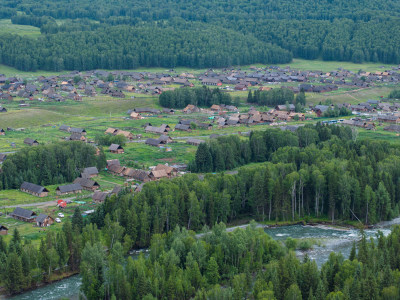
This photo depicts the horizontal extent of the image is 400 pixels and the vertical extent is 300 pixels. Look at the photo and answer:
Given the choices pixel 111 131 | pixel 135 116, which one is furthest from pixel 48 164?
pixel 135 116

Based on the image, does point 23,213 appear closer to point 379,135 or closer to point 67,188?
point 67,188

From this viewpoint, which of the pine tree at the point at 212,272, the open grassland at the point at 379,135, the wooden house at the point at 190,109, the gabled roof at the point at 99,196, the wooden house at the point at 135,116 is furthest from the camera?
the wooden house at the point at 190,109

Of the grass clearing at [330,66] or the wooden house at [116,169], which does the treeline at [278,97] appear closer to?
the grass clearing at [330,66]

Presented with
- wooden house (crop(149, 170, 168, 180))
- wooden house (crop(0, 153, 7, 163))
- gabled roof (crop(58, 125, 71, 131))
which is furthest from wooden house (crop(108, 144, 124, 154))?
gabled roof (crop(58, 125, 71, 131))

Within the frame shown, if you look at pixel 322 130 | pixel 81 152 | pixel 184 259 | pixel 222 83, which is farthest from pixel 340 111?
pixel 184 259

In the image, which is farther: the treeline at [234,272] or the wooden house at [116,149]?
the wooden house at [116,149]

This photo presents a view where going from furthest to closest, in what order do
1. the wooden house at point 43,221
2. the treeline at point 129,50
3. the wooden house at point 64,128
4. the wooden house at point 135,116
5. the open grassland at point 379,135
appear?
1. the treeline at point 129,50
2. the wooden house at point 135,116
3. the wooden house at point 64,128
4. the open grassland at point 379,135
5. the wooden house at point 43,221

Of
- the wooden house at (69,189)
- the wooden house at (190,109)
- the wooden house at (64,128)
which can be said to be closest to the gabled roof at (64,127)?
the wooden house at (64,128)
